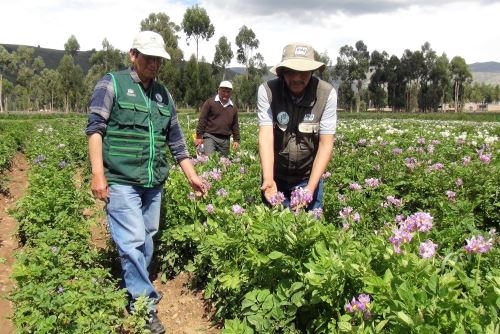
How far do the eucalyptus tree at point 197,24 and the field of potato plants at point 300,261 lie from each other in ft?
206

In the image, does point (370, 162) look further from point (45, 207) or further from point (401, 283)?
point (401, 283)

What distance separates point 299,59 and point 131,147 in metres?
1.43

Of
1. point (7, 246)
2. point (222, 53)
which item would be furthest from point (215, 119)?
point (222, 53)

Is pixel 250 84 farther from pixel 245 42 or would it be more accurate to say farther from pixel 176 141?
pixel 176 141

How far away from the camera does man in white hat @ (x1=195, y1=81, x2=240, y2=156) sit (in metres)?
7.87

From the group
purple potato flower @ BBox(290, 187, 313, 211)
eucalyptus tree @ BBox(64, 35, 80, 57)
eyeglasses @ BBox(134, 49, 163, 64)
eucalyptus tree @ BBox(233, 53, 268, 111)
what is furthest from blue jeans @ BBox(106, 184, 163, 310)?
A: eucalyptus tree @ BBox(64, 35, 80, 57)

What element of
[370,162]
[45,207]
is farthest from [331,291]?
[370,162]

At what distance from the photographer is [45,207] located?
211 inches

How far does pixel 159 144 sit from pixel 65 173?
13.2 ft

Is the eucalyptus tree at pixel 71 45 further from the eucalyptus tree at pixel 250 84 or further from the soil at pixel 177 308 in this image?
the soil at pixel 177 308

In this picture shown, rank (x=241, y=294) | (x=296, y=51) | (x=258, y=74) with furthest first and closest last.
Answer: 1. (x=258, y=74)
2. (x=241, y=294)
3. (x=296, y=51)

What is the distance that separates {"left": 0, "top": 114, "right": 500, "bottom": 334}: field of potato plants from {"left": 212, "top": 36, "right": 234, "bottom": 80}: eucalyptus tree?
71638mm

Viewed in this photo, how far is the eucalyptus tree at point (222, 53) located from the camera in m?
75.2

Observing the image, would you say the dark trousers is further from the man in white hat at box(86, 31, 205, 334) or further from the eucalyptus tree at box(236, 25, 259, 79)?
the eucalyptus tree at box(236, 25, 259, 79)
